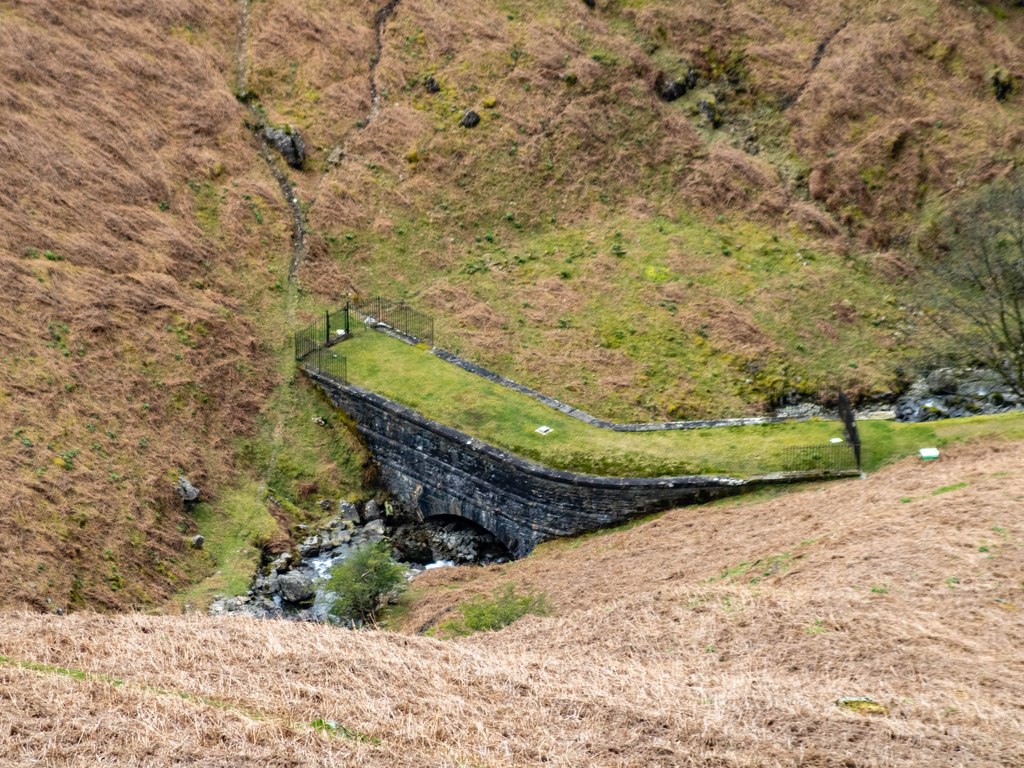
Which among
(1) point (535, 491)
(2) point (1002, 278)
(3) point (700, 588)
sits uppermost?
(2) point (1002, 278)

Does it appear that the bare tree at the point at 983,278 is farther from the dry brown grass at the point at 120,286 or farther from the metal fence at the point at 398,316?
the dry brown grass at the point at 120,286

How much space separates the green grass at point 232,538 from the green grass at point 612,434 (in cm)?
527

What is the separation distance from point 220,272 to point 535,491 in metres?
14.8

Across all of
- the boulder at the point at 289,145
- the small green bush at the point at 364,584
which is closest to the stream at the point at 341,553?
the small green bush at the point at 364,584

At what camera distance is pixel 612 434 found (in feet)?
97.1

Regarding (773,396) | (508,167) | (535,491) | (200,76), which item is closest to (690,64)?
(508,167)

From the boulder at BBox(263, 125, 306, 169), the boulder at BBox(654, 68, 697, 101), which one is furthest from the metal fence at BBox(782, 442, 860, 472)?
the boulder at BBox(263, 125, 306, 169)

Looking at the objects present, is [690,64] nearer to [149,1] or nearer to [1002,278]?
[1002,278]

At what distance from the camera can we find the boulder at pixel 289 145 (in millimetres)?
41062

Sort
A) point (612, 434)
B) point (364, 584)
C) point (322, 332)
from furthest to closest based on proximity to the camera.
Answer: point (322, 332)
point (612, 434)
point (364, 584)

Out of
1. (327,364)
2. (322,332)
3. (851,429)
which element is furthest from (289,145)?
(851,429)

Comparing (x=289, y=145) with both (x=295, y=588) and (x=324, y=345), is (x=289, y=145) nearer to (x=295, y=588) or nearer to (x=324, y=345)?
(x=324, y=345)

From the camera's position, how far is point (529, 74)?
44.0 metres

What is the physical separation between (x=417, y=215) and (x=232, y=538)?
1670 centimetres
